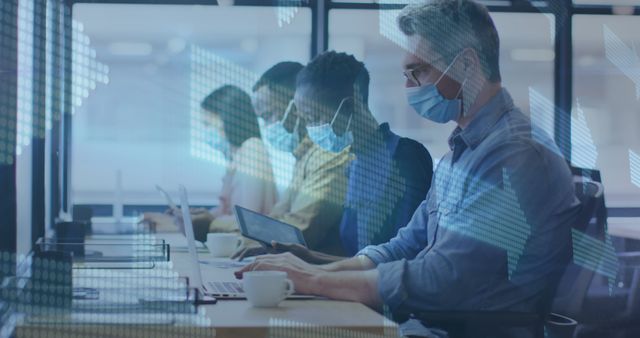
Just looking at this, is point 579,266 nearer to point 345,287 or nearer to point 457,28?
point 345,287

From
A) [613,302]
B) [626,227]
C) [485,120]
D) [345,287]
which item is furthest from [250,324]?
[626,227]

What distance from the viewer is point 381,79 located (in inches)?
127

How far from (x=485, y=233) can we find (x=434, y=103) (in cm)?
35

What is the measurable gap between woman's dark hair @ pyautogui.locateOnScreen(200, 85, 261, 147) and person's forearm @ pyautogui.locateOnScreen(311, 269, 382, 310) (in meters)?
1.76

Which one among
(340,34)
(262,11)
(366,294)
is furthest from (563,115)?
(366,294)

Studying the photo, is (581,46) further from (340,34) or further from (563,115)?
(340,34)

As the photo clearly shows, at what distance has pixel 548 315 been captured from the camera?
1354mm

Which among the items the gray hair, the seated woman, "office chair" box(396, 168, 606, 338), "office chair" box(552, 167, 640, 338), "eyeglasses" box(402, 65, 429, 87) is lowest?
"office chair" box(552, 167, 640, 338)

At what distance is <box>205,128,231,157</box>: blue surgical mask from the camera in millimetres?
3227

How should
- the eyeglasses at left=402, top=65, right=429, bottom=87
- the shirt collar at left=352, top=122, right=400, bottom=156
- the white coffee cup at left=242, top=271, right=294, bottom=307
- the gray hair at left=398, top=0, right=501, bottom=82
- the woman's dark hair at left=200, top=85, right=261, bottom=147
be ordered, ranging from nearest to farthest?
the white coffee cup at left=242, top=271, right=294, bottom=307 → the gray hair at left=398, top=0, right=501, bottom=82 → the eyeglasses at left=402, top=65, right=429, bottom=87 → the shirt collar at left=352, top=122, right=400, bottom=156 → the woman's dark hair at left=200, top=85, right=261, bottom=147

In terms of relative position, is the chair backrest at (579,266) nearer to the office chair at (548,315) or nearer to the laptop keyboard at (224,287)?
the office chair at (548,315)

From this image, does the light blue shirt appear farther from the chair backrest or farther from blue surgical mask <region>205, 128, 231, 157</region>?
blue surgical mask <region>205, 128, 231, 157</region>

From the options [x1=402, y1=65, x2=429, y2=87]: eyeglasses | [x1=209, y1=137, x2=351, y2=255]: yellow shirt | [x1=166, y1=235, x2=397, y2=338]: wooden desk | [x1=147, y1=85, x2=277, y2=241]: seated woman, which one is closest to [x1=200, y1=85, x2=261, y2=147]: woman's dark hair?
[x1=147, y1=85, x2=277, y2=241]: seated woman

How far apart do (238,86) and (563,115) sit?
3.99 feet
